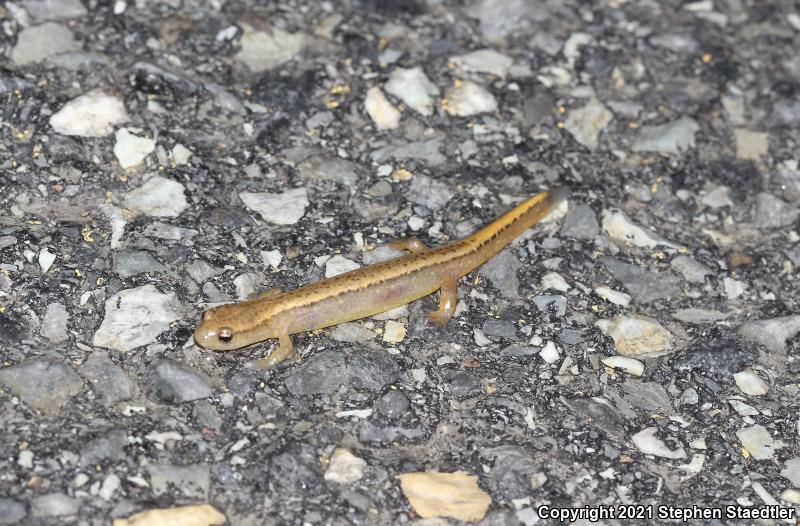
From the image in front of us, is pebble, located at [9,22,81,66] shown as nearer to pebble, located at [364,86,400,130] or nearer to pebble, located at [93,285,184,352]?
pebble, located at [364,86,400,130]

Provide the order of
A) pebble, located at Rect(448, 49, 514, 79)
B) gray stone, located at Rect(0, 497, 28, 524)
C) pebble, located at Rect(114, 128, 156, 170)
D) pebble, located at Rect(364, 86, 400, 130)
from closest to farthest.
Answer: gray stone, located at Rect(0, 497, 28, 524)
pebble, located at Rect(114, 128, 156, 170)
pebble, located at Rect(364, 86, 400, 130)
pebble, located at Rect(448, 49, 514, 79)

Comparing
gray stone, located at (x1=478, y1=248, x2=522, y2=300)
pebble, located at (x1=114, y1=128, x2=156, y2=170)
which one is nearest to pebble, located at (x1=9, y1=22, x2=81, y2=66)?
pebble, located at (x1=114, y1=128, x2=156, y2=170)

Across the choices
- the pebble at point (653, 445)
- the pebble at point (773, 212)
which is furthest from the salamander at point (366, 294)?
the pebble at point (773, 212)

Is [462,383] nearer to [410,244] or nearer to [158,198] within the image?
[410,244]

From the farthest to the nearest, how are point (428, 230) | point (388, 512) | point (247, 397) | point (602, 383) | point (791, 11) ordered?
point (791, 11) < point (428, 230) < point (602, 383) < point (247, 397) < point (388, 512)

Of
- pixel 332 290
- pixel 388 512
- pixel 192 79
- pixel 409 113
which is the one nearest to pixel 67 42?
pixel 192 79

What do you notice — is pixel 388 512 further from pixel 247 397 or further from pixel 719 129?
pixel 719 129

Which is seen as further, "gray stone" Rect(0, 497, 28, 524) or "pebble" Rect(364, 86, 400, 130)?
"pebble" Rect(364, 86, 400, 130)
